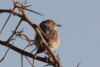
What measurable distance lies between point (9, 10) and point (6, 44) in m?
0.76

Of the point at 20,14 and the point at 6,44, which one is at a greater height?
the point at 20,14

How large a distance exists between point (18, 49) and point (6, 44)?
0.23m

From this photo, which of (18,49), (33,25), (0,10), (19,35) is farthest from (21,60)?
(0,10)

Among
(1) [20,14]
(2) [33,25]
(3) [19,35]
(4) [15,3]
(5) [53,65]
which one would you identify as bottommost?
(5) [53,65]

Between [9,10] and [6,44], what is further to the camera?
[6,44]

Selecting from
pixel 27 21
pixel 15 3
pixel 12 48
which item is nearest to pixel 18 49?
pixel 12 48

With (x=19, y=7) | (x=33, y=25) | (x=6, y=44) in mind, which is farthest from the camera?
(x=6, y=44)

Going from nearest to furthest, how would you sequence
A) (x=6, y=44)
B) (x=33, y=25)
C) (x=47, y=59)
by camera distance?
1. (x=33, y=25)
2. (x=6, y=44)
3. (x=47, y=59)

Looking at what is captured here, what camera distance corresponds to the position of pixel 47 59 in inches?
117

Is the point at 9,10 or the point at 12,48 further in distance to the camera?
the point at 12,48

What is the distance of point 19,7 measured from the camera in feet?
6.63

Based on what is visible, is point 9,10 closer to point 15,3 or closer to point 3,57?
point 15,3

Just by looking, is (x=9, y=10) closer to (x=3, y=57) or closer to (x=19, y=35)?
(x=19, y=35)

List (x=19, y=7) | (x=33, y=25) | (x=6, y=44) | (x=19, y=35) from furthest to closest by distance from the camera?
(x=6, y=44) < (x=19, y=35) < (x=33, y=25) < (x=19, y=7)
